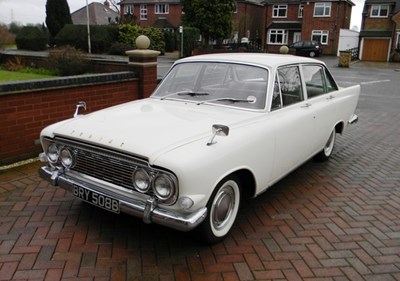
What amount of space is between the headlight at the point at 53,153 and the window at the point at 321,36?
4186 centimetres

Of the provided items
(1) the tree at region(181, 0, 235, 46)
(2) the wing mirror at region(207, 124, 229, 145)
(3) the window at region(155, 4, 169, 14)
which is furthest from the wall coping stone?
(3) the window at region(155, 4, 169, 14)

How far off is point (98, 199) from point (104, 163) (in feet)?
1.01

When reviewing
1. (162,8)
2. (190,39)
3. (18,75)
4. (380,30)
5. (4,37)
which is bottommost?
(18,75)

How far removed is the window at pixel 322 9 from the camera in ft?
134

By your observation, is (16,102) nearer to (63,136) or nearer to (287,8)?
(63,136)

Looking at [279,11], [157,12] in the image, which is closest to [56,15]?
[157,12]

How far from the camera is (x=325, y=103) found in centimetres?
518

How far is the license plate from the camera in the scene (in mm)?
3148

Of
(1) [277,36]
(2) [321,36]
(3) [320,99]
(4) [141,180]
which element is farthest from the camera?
(1) [277,36]

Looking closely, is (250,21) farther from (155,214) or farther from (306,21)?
(155,214)

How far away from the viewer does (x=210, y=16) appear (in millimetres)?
32844

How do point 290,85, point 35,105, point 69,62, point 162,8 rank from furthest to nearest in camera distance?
1. point 162,8
2. point 69,62
3. point 35,105
4. point 290,85

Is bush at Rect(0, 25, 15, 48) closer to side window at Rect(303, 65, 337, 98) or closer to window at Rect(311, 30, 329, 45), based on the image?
side window at Rect(303, 65, 337, 98)

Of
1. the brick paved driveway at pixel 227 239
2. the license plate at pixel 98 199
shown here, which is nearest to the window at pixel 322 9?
the brick paved driveway at pixel 227 239
